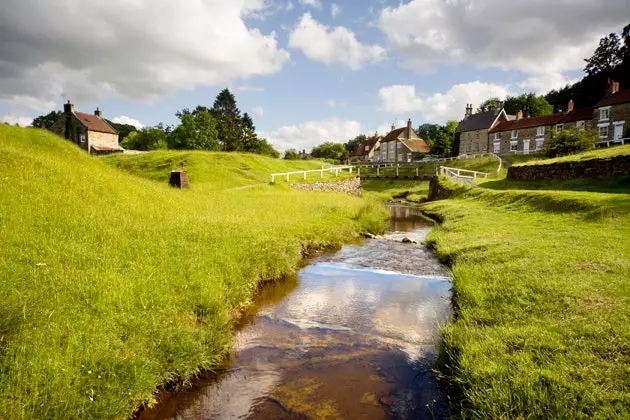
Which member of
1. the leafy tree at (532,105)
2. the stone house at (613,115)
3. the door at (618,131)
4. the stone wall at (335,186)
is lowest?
the stone wall at (335,186)

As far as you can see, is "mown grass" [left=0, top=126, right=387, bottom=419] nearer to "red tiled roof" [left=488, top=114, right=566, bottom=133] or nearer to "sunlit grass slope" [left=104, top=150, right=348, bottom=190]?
"sunlit grass slope" [left=104, top=150, right=348, bottom=190]

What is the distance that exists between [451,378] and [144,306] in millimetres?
5409

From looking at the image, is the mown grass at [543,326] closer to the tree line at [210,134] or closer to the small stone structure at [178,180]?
the small stone structure at [178,180]

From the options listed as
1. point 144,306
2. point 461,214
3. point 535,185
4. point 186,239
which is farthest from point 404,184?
point 144,306

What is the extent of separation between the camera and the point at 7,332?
5.29 metres

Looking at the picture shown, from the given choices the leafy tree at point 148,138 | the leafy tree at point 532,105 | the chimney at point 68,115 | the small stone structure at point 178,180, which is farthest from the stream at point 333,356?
the leafy tree at point 532,105

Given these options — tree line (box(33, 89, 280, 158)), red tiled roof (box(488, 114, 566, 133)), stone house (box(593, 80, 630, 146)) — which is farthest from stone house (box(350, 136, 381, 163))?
stone house (box(593, 80, 630, 146))

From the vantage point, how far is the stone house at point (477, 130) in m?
76.8

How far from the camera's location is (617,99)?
5328cm

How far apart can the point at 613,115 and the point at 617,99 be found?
2.19m

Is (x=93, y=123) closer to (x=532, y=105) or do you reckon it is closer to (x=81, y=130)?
(x=81, y=130)

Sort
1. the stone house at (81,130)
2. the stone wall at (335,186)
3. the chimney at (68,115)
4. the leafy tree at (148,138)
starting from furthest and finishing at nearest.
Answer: the leafy tree at (148,138)
the chimney at (68,115)
the stone house at (81,130)
the stone wall at (335,186)

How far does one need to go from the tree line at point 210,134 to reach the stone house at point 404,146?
31.3 m

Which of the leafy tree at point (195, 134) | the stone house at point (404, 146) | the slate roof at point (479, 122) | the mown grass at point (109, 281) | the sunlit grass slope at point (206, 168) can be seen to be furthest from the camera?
the stone house at point (404, 146)
